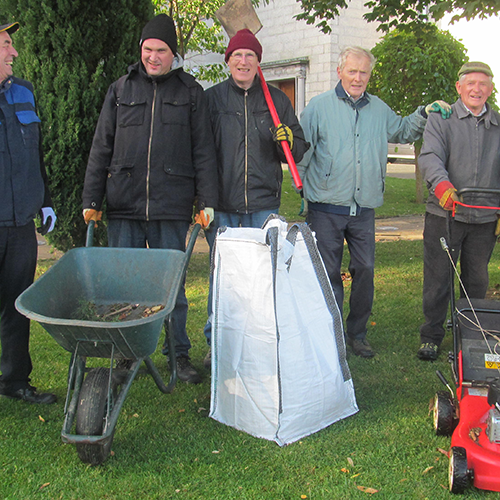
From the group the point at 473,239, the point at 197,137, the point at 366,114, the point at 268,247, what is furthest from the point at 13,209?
the point at 473,239

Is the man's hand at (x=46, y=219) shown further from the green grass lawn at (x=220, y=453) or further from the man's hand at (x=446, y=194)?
the man's hand at (x=446, y=194)

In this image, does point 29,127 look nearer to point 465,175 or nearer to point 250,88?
point 250,88

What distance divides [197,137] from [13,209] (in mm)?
1117

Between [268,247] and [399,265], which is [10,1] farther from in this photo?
[399,265]

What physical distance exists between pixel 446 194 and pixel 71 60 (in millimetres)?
3704

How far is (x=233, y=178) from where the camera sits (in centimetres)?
368

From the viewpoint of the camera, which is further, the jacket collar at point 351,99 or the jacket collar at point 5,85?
the jacket collar at point 351,99

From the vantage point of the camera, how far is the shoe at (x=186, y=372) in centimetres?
364

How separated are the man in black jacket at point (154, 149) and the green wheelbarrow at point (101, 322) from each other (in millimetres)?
262

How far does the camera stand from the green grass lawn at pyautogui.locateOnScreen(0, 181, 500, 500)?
100.0 inches

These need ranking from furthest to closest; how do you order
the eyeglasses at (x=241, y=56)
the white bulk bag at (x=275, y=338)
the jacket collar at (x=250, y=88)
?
the jacket collar at (x=250, y=88), the eyeglasses at (x=241, y=56), the white bulk bag at (x=275, y=338)

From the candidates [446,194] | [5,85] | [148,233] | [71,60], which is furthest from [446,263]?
[71,60]

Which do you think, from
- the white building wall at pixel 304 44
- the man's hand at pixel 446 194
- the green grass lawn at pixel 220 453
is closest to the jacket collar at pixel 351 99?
the man's hand at pixel 446 194

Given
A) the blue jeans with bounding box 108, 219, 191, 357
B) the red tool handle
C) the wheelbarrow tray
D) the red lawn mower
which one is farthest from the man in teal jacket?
the wheelbarrow tray
